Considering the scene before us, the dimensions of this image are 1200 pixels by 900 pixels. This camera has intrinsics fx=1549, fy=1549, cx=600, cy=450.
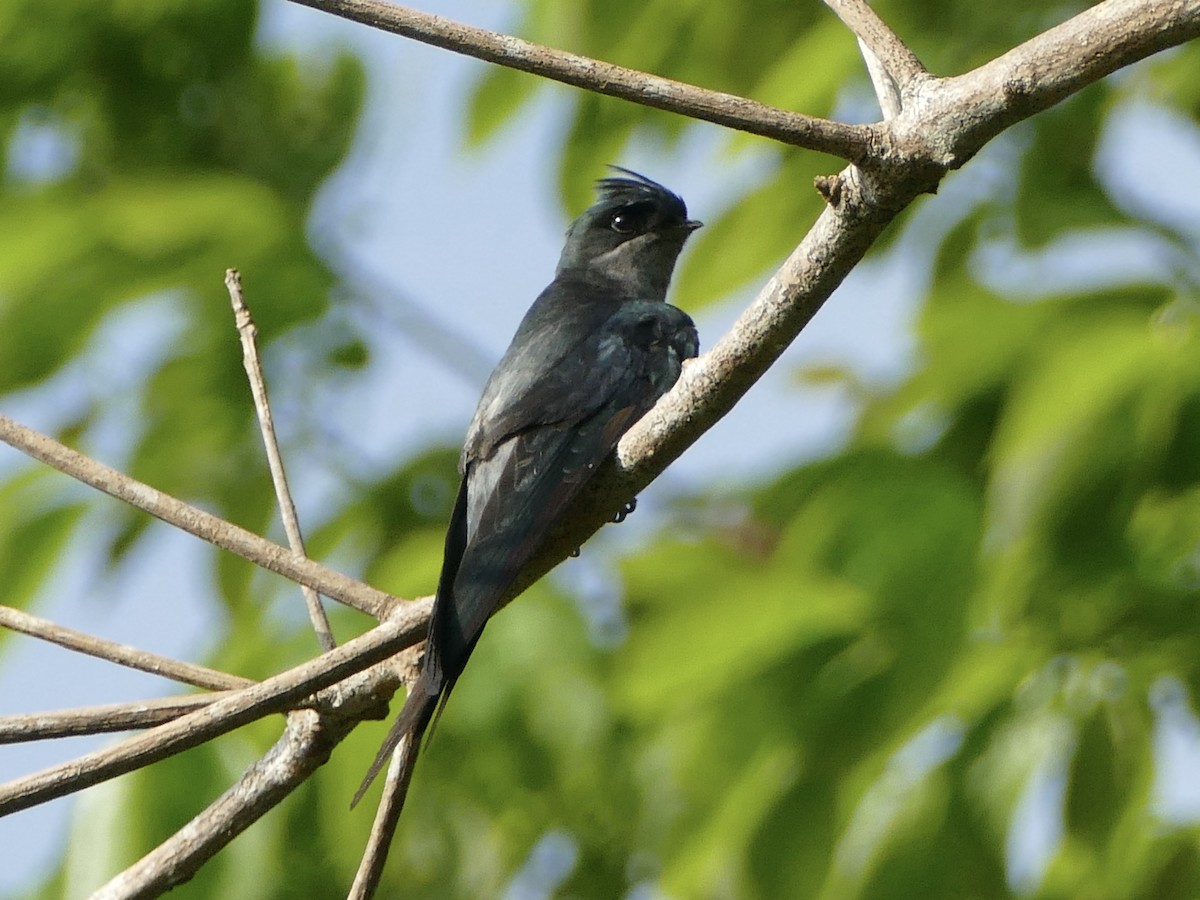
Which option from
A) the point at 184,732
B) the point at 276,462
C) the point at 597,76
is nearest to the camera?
the point at 597,76

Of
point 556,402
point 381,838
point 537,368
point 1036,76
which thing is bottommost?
point 381,838

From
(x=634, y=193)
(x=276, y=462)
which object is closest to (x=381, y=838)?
(x=276, y=462)

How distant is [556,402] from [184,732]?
146 cm

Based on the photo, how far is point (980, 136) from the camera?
1840mm

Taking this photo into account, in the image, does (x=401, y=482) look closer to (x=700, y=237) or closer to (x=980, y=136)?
(x=700, y=237)

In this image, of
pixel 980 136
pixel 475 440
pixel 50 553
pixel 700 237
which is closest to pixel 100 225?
pixel 50 553

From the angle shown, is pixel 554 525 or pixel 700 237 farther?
pixel 700 237

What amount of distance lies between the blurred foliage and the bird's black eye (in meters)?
0.78

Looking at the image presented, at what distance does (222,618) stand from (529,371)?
1104mm

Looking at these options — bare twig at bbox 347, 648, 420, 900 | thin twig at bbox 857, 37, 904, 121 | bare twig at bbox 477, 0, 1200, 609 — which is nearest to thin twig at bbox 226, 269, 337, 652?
bare twig at bbox 347, 648, 420, 900

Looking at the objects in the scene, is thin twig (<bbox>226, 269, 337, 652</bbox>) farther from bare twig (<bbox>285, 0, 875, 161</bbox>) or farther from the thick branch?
the thick branch

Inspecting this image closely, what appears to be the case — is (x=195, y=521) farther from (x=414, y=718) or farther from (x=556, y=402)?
(x=556, y=402)

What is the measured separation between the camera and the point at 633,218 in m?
4.81

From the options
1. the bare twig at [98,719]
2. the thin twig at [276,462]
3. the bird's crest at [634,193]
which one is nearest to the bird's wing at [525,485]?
the thin twig at [276,462]
